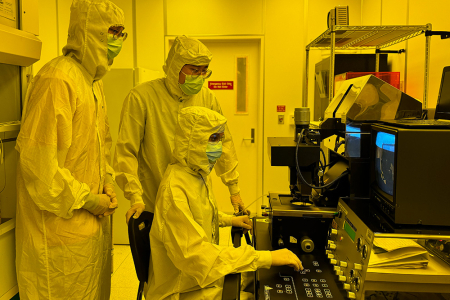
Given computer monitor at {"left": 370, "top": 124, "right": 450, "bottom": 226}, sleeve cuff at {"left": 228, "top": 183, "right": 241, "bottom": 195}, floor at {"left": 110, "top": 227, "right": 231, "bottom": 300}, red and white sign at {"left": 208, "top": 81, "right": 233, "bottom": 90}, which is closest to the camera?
computer monitor at {"left": 370, "top": 124, "right": 450, "bottom": 226}

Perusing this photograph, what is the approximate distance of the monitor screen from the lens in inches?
40.0

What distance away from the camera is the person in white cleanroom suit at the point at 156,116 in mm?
1731

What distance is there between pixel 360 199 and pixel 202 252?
0.60 metres

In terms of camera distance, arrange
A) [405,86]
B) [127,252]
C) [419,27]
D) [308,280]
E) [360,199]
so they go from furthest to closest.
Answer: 1. [127,252]
2. [405,86]
3. [419,27]
4. [360,199]
5. [308,280]

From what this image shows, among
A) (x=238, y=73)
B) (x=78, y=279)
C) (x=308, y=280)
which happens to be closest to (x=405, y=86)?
(x=238, y=73)

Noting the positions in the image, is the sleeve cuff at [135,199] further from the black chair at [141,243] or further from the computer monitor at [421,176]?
the computer monitor at [421,176]

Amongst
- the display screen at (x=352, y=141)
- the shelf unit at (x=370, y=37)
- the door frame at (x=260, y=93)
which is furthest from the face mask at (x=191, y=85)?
the door frame at (x=260, y=93)

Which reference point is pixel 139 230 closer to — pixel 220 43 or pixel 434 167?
pixel 434 167

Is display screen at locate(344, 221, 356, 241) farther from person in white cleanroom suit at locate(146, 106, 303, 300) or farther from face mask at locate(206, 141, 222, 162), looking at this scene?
face mask at locate(206, 141, 222, 162)

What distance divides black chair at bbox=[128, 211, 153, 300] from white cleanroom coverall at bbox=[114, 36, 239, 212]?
0.33 m

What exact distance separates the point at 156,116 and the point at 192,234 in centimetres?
81

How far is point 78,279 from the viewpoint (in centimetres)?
139

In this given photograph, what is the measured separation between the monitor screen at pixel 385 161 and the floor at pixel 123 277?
6.66ft

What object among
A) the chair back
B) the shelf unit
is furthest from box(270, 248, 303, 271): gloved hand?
the shelf unit
